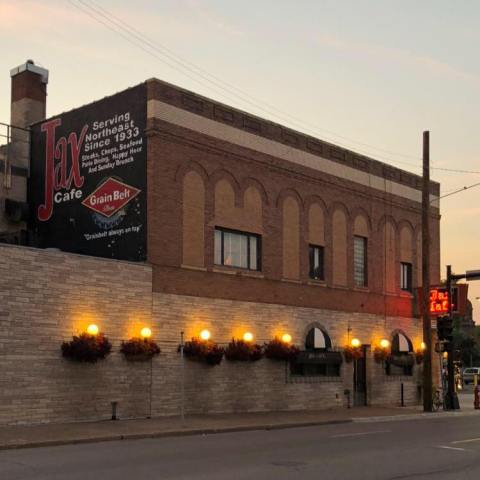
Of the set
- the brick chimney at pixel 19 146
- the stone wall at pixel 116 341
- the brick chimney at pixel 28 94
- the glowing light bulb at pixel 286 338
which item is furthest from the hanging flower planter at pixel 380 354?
the brick chimney at pixel 28 94

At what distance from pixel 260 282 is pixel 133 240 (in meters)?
5.77

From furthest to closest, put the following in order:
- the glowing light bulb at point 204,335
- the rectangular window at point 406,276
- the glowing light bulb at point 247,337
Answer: the rectangular window at point 406,276 < the glowing light bulb at point 247,337 < the glowing light bulb at point 204,335

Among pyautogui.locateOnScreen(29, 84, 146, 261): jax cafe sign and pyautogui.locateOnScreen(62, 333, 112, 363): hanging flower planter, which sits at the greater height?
pyautogui.locateOnScreen(29, 84, 146, 261): jax cafe sign

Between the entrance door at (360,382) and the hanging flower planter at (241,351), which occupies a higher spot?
the hanging flower planter at (241,351)

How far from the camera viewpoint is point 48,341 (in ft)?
71.5

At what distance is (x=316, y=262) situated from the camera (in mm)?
32125

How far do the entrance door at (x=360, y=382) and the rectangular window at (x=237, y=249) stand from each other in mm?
7520

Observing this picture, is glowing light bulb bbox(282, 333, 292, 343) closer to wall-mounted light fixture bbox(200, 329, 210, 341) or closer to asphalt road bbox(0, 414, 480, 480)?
wall-mounted light fixture bbox(200, 329, 210, 341)

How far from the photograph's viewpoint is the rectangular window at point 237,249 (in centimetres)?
2772

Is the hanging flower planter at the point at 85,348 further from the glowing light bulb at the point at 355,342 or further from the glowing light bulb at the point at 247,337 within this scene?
the glowing light bulb at the point at 355,342

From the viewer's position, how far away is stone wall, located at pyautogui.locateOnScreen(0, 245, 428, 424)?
21.2 metres

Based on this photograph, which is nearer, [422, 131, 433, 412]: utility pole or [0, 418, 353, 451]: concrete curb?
[0, 418, 353, 451]: concrete curb

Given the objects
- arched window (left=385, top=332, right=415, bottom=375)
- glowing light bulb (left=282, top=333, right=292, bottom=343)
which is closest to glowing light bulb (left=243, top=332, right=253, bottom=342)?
glowing light bulb (left=282, top=333, right=292, bottom=343)

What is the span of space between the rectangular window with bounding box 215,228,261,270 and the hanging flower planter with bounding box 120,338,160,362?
15.2 ft
